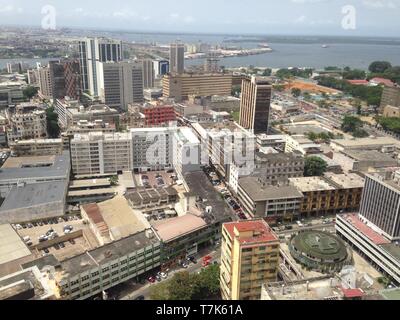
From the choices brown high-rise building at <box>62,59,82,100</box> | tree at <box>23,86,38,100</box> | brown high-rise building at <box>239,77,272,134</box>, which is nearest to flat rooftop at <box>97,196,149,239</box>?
brown high-rise building at <box>239,77,272,134</box>

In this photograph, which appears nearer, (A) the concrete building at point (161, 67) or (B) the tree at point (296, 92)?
(B) the tree at point (296, 92)

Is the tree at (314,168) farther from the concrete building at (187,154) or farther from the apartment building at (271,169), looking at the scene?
the concrete building at (187,154)

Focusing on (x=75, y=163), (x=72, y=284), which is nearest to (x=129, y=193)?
(x=75, y=163)

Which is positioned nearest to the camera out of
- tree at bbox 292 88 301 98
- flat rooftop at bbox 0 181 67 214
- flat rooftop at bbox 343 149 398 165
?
flat rooftop at bbox 0 181 67 214

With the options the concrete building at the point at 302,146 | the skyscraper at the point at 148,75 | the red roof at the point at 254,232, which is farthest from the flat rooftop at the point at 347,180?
the skyscraper at the point at 148,75

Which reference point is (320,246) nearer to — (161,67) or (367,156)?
(367,156)

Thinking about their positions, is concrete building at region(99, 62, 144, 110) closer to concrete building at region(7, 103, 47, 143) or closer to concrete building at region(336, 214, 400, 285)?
concrete building at region(7, 103, 47, 143)
